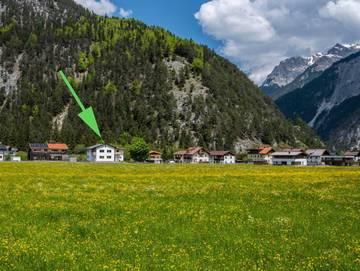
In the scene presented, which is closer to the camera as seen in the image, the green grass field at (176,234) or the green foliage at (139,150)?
the green grass field at (176,234)

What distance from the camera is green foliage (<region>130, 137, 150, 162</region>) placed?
7613 inches

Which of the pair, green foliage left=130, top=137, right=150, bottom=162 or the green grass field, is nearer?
the green grass field

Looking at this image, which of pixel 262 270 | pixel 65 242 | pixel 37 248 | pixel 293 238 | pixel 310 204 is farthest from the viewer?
pixel 310 204

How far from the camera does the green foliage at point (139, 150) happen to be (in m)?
193

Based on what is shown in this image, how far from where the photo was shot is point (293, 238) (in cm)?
1598

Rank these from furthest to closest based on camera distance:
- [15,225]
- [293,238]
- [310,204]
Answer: [310,204] < [15,225] < [293,238]

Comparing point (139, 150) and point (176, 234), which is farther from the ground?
point (139, 150)

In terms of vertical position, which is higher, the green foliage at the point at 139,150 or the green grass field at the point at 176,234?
the green foliage at the point at 139,150

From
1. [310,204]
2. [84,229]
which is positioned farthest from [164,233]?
[310,204]

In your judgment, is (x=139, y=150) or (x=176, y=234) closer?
(x=176, y=234)

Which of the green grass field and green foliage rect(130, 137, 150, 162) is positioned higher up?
green foliage rect(130, 137, 150, 162)

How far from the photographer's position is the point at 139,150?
19388 centimetres

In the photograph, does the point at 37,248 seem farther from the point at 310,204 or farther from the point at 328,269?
the point at 310,204

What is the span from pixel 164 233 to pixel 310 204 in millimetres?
12343
